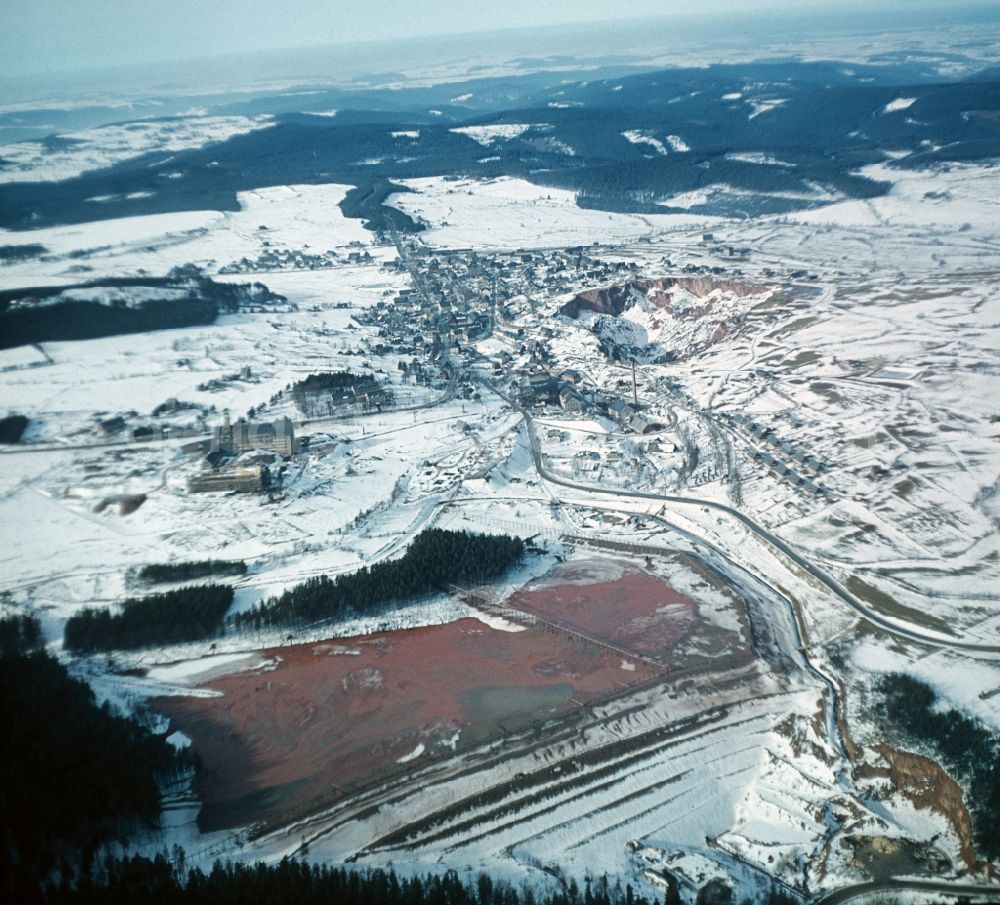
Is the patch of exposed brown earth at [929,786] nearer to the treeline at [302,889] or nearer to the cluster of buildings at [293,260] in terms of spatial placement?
the treeline at [302,889]

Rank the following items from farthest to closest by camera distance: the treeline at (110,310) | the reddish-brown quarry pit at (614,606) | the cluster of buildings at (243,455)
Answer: the treeline at (110,310) → the cluster of buildings at (243,455) → the reddish-brown quarry pit at (614,606)

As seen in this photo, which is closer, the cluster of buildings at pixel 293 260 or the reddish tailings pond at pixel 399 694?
the reddish tailings pond at pixel 399 694

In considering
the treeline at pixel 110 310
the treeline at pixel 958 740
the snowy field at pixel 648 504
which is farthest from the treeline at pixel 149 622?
the treeline at pixel 110 310

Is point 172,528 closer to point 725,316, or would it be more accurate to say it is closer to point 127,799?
point 127,799

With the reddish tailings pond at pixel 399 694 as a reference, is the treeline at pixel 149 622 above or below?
above

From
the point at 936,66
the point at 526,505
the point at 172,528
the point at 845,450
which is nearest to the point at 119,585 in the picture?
the point at 172,528

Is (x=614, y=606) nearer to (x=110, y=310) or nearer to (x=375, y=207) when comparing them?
(x=110, y=310)

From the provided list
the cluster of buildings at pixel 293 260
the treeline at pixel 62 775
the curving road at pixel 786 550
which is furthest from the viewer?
the cluster of buildings at pixel 293 260
